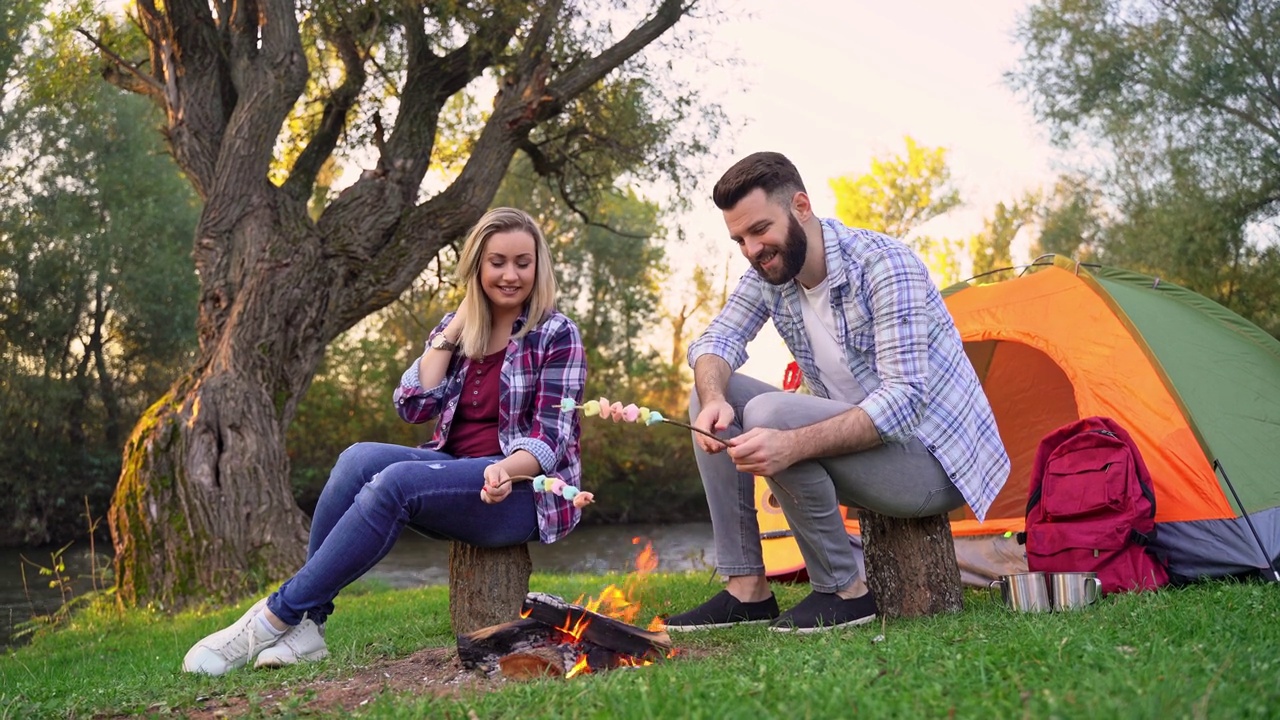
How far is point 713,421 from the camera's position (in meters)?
3.45

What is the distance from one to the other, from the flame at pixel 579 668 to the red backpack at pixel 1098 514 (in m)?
2.05

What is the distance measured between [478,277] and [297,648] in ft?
4.61

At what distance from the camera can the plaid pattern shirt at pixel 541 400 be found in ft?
11.4

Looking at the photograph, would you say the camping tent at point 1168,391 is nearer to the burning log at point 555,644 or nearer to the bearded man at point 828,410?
the bearded man at point 828,410

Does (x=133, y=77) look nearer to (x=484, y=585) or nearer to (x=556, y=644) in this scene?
(x=484, y=585)

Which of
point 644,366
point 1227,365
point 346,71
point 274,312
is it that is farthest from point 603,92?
point 644,366

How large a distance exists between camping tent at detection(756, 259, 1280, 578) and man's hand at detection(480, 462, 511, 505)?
2344 mm

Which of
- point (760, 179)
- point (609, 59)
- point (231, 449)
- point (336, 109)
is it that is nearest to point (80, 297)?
point (336, 109)

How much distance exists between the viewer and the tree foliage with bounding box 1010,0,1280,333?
490 inches

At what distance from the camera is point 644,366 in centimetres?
1969

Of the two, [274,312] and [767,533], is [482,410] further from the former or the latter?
[274,312]

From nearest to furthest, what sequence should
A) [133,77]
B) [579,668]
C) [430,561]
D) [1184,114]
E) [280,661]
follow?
[579,668] < [280,661] < [133,77] < [430,561] < [1184,114]

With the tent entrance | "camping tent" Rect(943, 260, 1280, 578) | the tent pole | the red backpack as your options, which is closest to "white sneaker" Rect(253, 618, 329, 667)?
the red backpack

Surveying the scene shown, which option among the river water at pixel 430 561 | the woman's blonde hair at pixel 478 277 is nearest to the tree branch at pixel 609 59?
the river water at pixel 430 561
